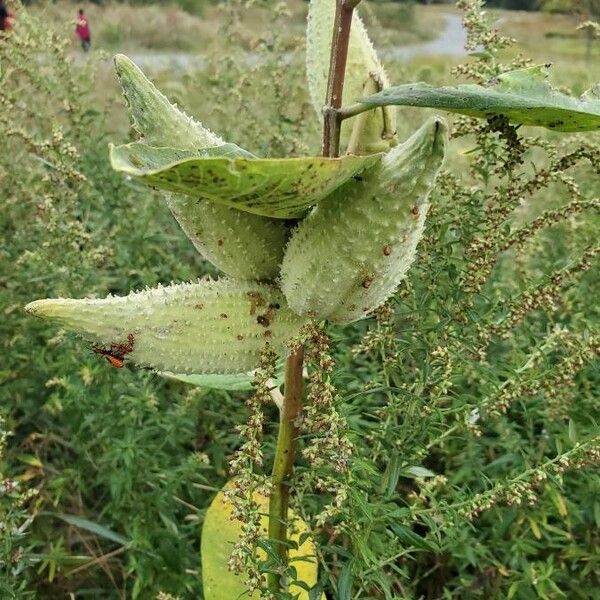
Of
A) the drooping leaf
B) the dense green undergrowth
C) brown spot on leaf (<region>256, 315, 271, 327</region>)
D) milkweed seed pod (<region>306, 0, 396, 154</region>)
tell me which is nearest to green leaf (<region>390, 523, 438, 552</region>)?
the dense green undergrowth

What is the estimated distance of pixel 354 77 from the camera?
1024 mm

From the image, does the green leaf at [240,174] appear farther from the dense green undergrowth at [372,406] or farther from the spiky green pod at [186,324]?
the dense green undergrowth at [372,406]

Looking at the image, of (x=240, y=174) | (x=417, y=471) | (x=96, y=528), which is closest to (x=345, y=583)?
(x=417, y=471)

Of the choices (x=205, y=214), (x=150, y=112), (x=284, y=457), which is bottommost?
(x=284, y=457)

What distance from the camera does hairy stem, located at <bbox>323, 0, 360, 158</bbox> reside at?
35.2 inches

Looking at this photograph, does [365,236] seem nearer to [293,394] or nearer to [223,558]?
[293,394]

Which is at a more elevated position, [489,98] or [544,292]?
[489,98]

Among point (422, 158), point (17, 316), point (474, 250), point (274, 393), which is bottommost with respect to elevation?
point (17, 316)

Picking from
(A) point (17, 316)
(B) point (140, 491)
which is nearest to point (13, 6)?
(A) point (17, 316)

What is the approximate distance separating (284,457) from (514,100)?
60 cm

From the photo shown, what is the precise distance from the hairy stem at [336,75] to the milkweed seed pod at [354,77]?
43 millimetres

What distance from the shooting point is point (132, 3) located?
15.7 metres

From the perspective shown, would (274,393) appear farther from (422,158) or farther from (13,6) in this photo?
(13,6)

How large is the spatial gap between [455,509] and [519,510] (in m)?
0.43
